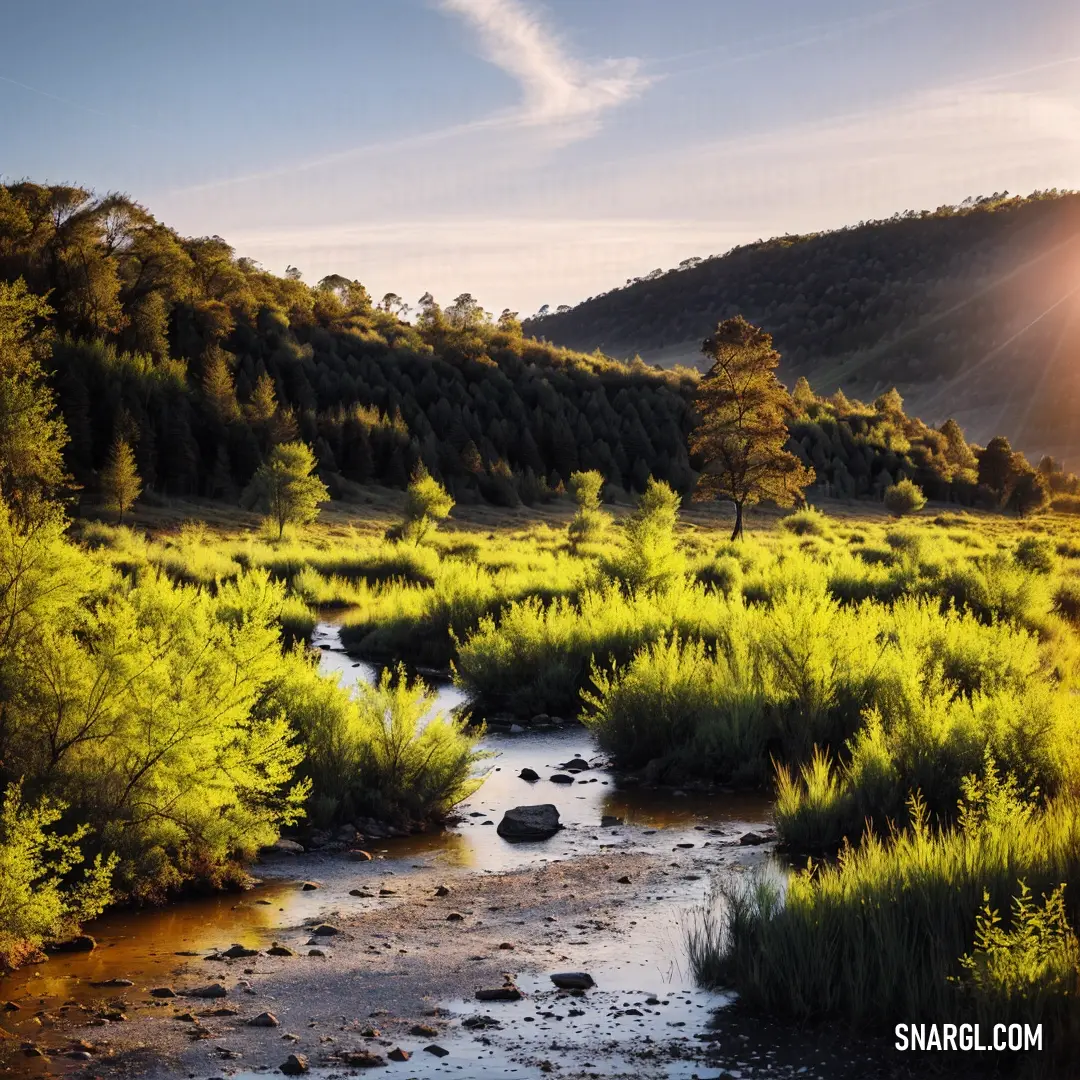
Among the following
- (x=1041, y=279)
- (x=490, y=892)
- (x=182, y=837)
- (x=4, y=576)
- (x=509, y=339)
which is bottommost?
(x=490, y=892)

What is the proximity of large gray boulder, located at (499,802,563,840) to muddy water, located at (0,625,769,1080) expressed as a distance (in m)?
0.11

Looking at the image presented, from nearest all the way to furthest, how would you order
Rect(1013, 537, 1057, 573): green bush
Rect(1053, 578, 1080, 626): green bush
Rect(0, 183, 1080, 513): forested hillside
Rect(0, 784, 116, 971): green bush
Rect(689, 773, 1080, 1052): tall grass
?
Rect(689, 773, 1080, 1052): tall grass → Rect(0, 784, 116, 971): green bush → Rect(1053, 578, 1080, 626): green bush → Rect(1013, 537, 1057, 573): green bush → Rect(0, 183, 1080, 513): forested hillside

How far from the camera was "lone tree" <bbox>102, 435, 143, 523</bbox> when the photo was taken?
40438 mm

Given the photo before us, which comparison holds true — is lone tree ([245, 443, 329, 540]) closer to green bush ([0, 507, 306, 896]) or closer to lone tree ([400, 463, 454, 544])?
lone tree ([400, 463, 454, 544])

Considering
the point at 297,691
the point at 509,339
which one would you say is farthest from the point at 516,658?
the point at 509,339

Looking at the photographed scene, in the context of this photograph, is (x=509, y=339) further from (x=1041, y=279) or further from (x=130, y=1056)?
(x=1041, y=279)

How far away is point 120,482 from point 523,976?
1460 inches

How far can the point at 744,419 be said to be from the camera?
40.2 m

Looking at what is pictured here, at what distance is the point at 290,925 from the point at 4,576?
296cm

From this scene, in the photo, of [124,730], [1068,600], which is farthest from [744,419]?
[124,730]

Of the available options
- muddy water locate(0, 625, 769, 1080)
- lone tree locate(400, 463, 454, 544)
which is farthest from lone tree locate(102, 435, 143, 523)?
muddy water locate(0, 625, 769, 1080)

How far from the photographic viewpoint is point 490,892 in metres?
8.07

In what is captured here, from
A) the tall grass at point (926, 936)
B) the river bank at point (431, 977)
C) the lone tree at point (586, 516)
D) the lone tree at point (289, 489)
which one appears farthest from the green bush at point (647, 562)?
the lone tree at point (289, 489)

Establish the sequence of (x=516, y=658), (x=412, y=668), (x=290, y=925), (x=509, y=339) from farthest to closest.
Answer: (x=509, y=339), (x=412, y=668), (x=516, y=658), (x=290, y=925)
